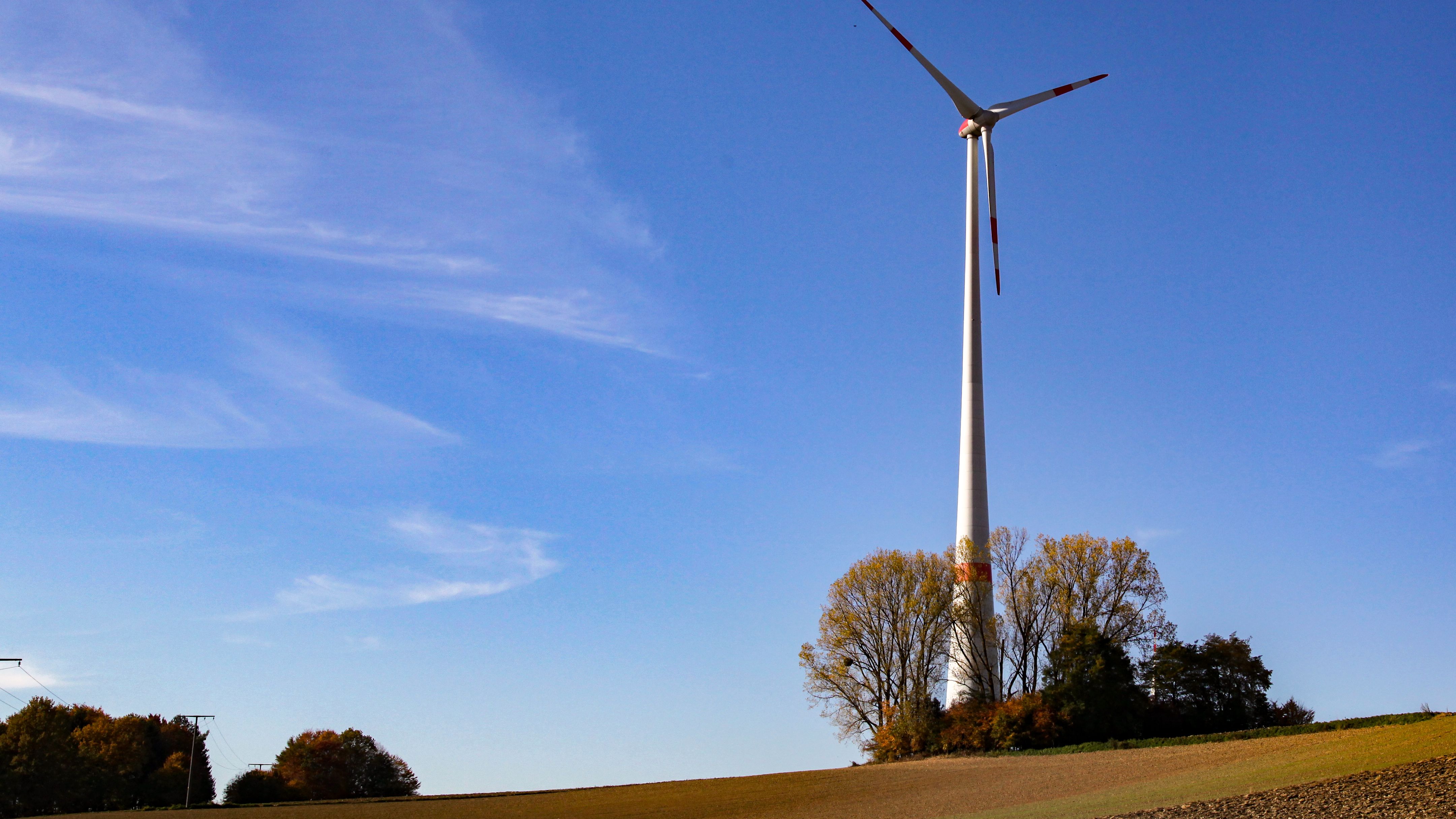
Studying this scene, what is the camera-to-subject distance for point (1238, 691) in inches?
2549

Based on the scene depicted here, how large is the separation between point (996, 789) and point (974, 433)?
108 feet

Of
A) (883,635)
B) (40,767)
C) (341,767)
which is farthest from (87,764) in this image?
(883,635)

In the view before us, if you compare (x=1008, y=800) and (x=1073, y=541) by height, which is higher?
(x=1073, y=541)

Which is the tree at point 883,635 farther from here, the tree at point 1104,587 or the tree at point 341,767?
the tree at point 341,767

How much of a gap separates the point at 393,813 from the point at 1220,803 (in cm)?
2947

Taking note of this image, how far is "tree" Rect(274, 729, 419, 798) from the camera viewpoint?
103 metres

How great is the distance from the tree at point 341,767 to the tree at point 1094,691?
65602 mm

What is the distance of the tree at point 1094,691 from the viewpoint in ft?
197

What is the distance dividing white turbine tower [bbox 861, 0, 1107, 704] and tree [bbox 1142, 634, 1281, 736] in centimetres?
931

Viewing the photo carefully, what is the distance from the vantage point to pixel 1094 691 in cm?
6025

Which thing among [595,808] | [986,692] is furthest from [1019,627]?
[595,808]

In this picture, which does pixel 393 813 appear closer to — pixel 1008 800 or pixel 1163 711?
pixel 1008 800

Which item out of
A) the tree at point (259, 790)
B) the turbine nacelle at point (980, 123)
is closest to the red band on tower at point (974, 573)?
the turbine nacelle at point (980, 123)

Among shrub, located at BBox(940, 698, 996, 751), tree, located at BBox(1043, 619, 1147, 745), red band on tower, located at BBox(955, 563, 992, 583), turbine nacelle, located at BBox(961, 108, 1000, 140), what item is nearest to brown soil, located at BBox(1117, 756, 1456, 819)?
tree, located at BBox(1043, 619, 1147, 745)
